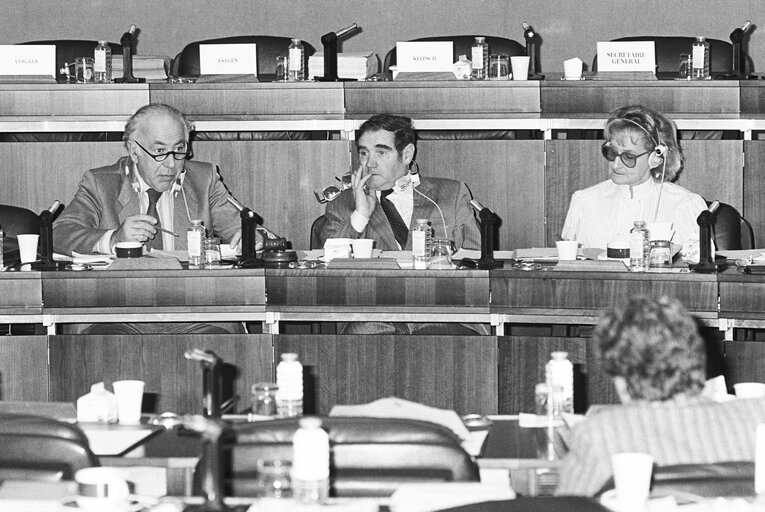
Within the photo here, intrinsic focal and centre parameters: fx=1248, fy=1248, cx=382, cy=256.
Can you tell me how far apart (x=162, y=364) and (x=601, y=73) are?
2.70m

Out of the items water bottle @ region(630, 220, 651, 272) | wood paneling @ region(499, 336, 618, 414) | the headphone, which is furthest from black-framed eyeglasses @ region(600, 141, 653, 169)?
wood paneling @ region(499, 336, 618, 414)

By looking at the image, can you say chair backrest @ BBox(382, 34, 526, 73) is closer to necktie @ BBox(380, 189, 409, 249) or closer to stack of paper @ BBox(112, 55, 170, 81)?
stack of paper @ BBox(112, 55, 170, 81)

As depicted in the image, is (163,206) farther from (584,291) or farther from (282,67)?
(584,291)

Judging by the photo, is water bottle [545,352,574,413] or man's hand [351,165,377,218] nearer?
water bottle [545,352,574,413]

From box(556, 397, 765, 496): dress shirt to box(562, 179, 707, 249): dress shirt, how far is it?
2.78 metres

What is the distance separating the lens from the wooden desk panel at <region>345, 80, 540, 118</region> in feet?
18.7

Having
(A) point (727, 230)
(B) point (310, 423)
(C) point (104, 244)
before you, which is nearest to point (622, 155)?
Result: (A) point (727, 230)

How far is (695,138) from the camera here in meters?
5.75

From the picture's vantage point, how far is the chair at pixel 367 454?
199 centimetres

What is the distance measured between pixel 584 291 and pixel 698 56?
85.9 inches

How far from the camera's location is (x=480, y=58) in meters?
5.82

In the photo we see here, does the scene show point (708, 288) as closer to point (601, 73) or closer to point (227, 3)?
point (601, 73)

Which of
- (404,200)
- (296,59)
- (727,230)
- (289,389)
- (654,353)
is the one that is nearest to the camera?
(654,353)

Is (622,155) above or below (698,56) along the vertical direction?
below
